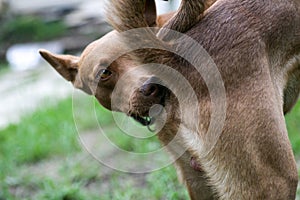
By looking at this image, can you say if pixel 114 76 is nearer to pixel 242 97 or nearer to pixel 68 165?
pixel 242 97

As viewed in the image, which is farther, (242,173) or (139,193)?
(139,193)

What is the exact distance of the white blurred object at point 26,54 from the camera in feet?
35.1

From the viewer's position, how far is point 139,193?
4855 mm

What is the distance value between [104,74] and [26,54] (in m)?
7.89

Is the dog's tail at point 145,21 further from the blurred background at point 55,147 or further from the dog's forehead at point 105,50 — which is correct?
the dog's forehead at point 105,50

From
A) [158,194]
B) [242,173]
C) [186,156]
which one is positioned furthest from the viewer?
[158,194]

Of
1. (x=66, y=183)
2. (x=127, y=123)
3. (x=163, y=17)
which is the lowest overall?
(x=66, y=183)

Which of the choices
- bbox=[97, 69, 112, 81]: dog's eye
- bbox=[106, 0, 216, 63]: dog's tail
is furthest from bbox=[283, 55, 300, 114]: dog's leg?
bbox=[97, 69, 112, 81]: dog's eye

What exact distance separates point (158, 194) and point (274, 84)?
1709 mm

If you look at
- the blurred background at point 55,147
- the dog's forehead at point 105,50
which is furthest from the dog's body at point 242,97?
the blurred background at point 55,147

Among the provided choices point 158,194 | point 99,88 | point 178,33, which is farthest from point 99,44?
point 158,194

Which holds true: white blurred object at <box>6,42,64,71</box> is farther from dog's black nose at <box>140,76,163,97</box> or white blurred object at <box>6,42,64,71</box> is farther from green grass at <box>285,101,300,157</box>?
dog's black nose at <box>140,76,163,97</box>

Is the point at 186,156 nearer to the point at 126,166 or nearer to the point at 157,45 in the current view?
the point at 157,45

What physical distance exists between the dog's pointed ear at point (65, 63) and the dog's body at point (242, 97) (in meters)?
0.89
